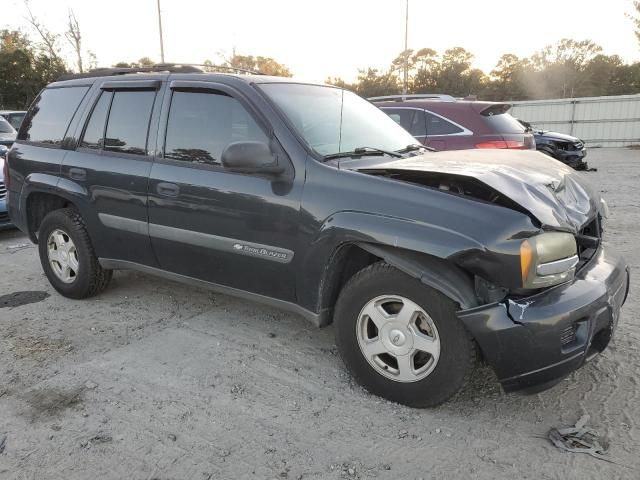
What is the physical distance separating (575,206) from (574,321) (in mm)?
739

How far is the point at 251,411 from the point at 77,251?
7.94ft

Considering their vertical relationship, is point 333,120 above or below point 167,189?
above

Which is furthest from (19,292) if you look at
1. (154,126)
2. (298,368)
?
(298,368)

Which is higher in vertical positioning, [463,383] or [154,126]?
[154,126]

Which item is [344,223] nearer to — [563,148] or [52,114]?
[52,114]

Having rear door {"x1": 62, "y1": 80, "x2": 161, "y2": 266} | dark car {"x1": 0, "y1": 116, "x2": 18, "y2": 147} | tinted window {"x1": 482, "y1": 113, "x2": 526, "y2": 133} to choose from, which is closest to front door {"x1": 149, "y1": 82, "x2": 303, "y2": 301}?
rear door {"x1": 62, "y1": 80, "x2": 161, "y2": 266}

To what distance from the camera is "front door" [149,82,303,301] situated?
322 centimetres

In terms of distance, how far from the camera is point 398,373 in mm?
2918

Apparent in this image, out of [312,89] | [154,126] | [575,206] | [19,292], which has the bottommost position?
[19,292]

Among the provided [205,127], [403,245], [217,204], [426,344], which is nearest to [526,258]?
[403,245]

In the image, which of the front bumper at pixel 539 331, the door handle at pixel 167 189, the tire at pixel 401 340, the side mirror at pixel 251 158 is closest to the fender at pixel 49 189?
the door handle at pixel 167 189

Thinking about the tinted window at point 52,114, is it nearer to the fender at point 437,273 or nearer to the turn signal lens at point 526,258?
Result: the fender at point 437,273

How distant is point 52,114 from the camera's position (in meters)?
4.61

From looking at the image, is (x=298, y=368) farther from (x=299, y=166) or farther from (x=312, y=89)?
(x=312, y=89)
